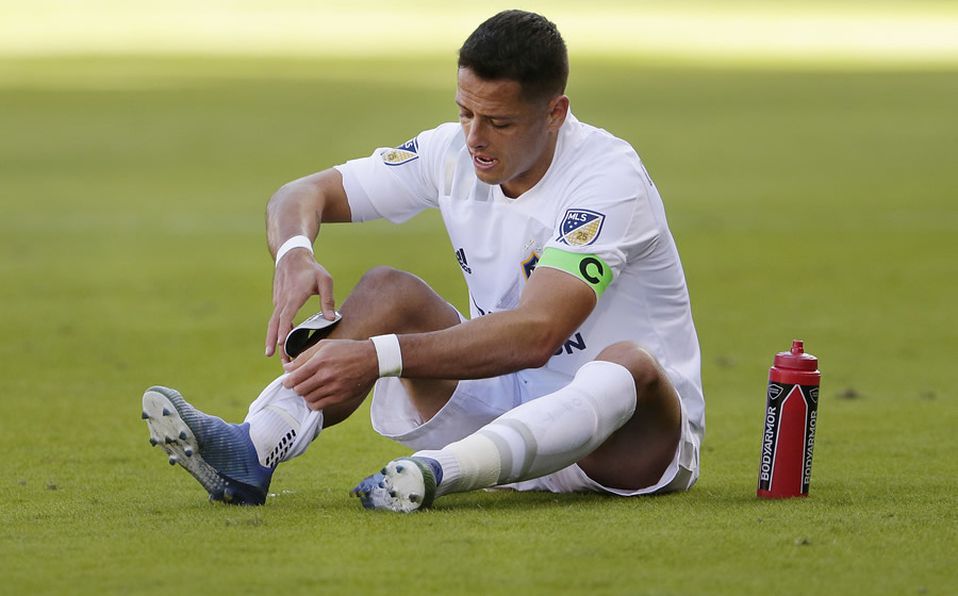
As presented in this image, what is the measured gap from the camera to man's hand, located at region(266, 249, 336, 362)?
3.98 metres

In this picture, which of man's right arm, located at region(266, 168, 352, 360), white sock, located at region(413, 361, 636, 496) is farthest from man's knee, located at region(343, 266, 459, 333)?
white sock, located at region(413, 361, 636, 496)

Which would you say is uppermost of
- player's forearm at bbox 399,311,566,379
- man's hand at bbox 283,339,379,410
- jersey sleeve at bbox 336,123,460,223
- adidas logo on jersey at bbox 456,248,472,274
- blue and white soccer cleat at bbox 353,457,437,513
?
jersey sleeve at bbox 336,123,460,223

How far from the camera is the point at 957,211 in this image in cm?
1301

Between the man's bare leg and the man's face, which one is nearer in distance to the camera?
the man's bare leg

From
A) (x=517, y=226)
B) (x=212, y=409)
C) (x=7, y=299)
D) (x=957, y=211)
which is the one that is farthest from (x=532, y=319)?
(x=957, y=211)

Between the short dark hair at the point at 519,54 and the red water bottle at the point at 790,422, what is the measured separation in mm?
865

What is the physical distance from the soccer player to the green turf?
12 cm

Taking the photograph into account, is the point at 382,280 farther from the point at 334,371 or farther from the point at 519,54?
the point at 519,54

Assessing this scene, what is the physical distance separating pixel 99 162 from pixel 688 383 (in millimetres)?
13093

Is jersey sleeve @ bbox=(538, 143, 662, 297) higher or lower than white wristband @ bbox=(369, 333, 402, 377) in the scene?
higher

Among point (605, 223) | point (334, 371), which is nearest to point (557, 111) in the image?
point (605, 223)

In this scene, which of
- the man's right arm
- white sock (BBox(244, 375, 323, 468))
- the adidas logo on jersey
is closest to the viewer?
white sock (BBox(244, 375, 323, 468))

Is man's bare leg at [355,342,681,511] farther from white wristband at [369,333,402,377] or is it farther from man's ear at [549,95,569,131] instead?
man's ear at [549,95,569,131]

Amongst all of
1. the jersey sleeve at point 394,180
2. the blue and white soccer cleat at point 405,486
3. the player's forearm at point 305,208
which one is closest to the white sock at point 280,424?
the blue and white soccer cleat at point 405,486
